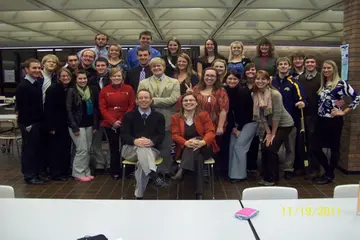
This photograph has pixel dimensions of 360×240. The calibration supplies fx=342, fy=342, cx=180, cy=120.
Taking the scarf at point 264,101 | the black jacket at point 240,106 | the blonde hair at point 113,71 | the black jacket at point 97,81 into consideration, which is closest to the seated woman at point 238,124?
the black jacket at point 240,106

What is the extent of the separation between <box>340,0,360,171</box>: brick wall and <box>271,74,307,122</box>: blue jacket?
104 cm

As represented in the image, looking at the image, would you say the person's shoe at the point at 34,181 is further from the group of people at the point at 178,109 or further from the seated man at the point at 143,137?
the seated man at the point at 143,137

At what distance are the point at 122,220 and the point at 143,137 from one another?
2211mm

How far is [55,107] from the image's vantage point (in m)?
4.76

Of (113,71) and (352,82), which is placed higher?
(113,71)

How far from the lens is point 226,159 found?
5.21 m

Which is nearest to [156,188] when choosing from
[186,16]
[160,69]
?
[160,69]

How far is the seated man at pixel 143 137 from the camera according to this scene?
4047 mm

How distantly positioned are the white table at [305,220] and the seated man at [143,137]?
1.95 m

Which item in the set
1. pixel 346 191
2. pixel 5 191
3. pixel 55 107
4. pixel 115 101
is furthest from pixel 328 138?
pixel 5 191

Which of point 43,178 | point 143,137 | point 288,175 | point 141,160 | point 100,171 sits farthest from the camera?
point 100,171

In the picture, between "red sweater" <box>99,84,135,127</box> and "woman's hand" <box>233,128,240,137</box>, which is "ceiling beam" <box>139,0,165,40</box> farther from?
"woman's hand" <box>233,128,240,137</box>
